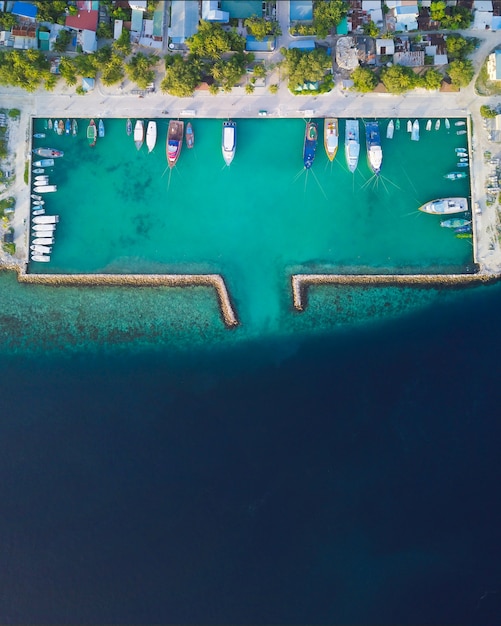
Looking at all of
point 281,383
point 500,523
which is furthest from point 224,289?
point 500,523

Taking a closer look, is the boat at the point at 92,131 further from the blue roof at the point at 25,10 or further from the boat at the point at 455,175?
the boat at the point at 455,175

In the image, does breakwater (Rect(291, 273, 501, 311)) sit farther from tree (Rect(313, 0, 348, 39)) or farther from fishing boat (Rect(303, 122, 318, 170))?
tree (Rect(313, 0, 348, 39))

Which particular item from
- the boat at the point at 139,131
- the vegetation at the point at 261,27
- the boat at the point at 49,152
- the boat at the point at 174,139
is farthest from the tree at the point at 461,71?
the boat at the point at 49,152

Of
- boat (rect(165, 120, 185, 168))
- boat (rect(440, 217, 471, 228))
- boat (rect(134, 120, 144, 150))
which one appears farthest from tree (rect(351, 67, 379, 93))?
boat (rect(134, 120, 144, 150))

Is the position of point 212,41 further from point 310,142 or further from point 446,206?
point 446,206

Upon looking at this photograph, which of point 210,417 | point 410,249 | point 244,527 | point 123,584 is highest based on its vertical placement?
point 410,249

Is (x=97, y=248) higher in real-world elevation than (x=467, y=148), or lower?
lower

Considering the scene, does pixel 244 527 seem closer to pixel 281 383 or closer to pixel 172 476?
pixel 172 476
